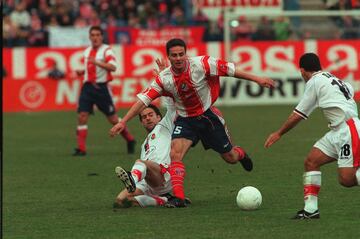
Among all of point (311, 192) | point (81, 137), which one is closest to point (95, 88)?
point (81, 137)

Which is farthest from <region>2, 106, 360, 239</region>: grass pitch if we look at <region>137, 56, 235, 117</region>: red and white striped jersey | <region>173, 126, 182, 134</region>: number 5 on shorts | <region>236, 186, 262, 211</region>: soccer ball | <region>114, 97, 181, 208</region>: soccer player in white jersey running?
<region>137, 56, 235, 117</region>: red and white striped jersey

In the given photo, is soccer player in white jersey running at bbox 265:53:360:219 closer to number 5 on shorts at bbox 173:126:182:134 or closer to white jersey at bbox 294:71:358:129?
white jersey at bbox 294:71:358:129

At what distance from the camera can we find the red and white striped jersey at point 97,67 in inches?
733

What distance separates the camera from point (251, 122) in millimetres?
24594

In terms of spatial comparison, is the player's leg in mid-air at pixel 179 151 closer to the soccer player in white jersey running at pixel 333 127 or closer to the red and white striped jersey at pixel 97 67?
the soccer player in white jersey running at pixel 333 127

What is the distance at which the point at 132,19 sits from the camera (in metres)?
34.5

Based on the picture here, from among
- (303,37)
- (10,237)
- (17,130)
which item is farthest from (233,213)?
(303,37)

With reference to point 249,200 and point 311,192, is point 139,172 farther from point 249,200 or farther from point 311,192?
point 311,192

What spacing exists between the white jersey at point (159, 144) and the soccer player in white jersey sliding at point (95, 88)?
242 inches

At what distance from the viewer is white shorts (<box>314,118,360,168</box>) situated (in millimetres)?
10312

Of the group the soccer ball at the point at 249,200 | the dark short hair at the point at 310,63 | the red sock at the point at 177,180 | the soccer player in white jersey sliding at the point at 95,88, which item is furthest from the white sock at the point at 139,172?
the soccer player in white jersey sliding at the point at 95,88

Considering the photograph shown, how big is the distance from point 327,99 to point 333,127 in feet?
1.11

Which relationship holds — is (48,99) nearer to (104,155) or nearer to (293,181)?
(104,155)

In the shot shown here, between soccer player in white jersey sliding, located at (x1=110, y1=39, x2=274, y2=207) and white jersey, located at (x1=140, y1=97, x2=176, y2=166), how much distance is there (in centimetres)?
8
